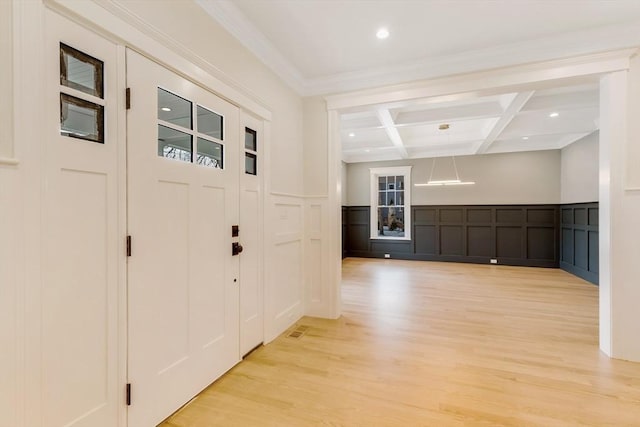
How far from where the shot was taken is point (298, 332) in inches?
124

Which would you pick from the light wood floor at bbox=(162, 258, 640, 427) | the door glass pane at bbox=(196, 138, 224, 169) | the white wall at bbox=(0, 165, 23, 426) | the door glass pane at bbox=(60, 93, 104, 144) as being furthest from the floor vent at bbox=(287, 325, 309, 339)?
the door glass pane at bbox=(60, 93, 104, 144)

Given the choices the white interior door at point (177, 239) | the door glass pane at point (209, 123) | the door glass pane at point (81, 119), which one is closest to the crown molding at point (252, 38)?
the white interior door at point (177, 239)

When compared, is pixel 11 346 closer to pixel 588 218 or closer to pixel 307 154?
pixel 307 154

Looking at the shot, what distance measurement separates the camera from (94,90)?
1.47 meters

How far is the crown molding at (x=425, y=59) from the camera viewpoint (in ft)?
8.02

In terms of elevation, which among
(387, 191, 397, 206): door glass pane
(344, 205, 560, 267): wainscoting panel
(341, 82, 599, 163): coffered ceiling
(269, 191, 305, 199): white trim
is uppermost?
(341, 82, 599, 163): coffered ceiling

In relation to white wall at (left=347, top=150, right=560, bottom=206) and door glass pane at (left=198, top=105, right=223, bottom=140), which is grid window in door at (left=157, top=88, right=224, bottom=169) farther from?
white wall at (left=347, top=150, right=560, bottom=206)

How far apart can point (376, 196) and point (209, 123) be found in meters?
6.73

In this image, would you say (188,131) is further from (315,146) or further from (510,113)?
(510,113)

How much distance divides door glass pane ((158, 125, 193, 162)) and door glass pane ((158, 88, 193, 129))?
2.7 inches

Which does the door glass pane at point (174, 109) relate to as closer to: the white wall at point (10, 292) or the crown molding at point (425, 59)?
the crown molding at point (425, 59)

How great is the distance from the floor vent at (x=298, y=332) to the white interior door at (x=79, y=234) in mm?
1726

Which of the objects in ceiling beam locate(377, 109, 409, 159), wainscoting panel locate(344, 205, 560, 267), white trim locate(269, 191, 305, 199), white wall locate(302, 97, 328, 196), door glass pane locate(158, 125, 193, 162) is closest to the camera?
door glass pane locate(158, 125, 193, 162)

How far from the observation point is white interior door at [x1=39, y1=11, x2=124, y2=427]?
128cm
